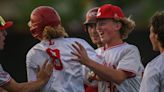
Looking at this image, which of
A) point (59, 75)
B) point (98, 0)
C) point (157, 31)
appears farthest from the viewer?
point (98, 0)

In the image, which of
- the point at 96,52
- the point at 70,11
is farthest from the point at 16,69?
the point at 96,52

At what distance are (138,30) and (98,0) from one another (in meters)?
0.68

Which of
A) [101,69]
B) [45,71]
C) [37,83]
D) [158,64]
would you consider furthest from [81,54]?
[158,64]

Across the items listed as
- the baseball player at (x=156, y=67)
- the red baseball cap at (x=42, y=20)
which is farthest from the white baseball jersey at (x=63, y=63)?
the baseball player at (x=156, y=67)

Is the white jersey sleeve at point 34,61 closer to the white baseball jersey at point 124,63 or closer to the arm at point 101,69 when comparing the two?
the arm at point 101,69

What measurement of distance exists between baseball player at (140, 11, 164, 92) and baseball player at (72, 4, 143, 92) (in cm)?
76

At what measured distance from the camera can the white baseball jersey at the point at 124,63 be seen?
5.76 meters

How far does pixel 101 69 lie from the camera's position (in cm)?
555

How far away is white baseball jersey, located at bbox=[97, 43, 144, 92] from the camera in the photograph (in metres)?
5.76

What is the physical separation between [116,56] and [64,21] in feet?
12.3

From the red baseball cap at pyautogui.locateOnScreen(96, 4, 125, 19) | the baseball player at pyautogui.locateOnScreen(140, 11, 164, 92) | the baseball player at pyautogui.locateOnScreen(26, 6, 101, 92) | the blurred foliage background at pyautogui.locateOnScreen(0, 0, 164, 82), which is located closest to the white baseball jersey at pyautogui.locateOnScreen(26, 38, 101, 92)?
the baseball player at pyautogui.locateOnScreen(26, 6, 101, 92)

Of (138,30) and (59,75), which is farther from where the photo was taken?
(138,30)

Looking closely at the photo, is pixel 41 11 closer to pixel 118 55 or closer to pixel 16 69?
pixel 118 55

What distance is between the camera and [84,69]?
232 inches
